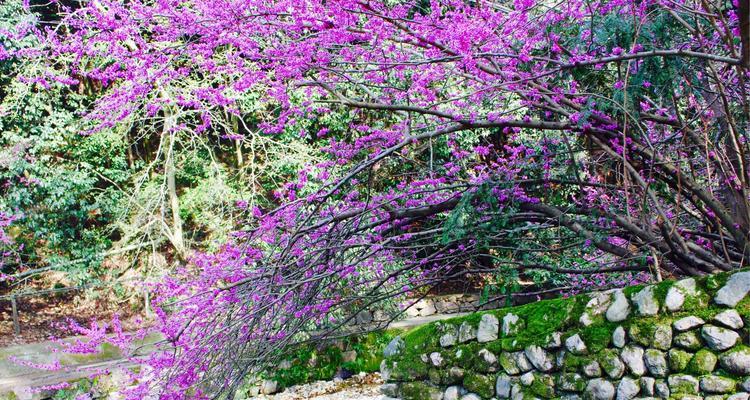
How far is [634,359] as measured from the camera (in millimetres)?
2959

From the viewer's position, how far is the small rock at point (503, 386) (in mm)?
3525

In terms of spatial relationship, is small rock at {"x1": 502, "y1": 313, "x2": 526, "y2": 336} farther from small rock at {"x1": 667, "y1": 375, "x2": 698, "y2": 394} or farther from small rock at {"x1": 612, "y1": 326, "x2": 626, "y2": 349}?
small rock at {"x1": 667, "y1": 375, "x2": 698, "y2": 394}

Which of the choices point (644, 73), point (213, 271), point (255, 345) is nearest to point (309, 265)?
point (255, 345)

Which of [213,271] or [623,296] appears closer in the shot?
[623,296]

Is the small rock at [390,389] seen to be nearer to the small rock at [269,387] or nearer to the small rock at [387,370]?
the small rock at [387,370]

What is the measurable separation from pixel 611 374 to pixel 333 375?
555cm

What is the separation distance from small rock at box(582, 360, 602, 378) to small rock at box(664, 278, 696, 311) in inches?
18.1

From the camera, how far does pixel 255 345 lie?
383 cm

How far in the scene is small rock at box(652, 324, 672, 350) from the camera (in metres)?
2.85

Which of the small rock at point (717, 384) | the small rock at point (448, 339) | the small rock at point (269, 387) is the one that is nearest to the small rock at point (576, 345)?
the small rock at point (717, 384)

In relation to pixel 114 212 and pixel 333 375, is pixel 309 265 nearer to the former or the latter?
pixel 333 375

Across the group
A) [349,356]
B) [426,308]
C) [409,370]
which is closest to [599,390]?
[409,370]

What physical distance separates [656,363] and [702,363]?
0.20 metres

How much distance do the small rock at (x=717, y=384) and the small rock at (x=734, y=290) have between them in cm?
31
